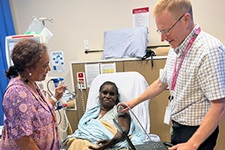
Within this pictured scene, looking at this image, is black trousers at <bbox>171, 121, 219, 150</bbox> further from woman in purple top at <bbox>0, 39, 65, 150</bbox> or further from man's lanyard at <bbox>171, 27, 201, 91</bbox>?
woman in purple top at <bbox>0, 39, 65, 150</bbox>

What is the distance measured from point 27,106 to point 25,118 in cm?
6

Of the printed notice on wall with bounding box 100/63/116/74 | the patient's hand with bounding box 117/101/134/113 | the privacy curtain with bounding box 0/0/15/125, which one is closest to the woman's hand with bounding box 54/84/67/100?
the patient's hand with bounding box 117/101/134/113

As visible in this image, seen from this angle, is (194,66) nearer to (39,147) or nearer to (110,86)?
(39,147)

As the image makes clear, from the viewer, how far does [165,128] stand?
248 centimetres

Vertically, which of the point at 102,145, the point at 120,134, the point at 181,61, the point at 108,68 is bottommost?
the point at 102,145

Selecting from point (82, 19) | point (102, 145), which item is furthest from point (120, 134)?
point (82, 19)

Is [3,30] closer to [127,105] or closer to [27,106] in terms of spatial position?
[27,106]

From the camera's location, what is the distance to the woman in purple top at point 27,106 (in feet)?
3.63

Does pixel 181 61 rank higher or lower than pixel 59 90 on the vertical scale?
higher

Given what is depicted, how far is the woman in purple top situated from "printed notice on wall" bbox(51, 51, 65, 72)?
160cm

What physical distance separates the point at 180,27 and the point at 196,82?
0.91 feet

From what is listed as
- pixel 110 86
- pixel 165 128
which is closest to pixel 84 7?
pixel 110 86

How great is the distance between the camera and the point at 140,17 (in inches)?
107

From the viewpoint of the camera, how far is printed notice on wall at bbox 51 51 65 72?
288cm
